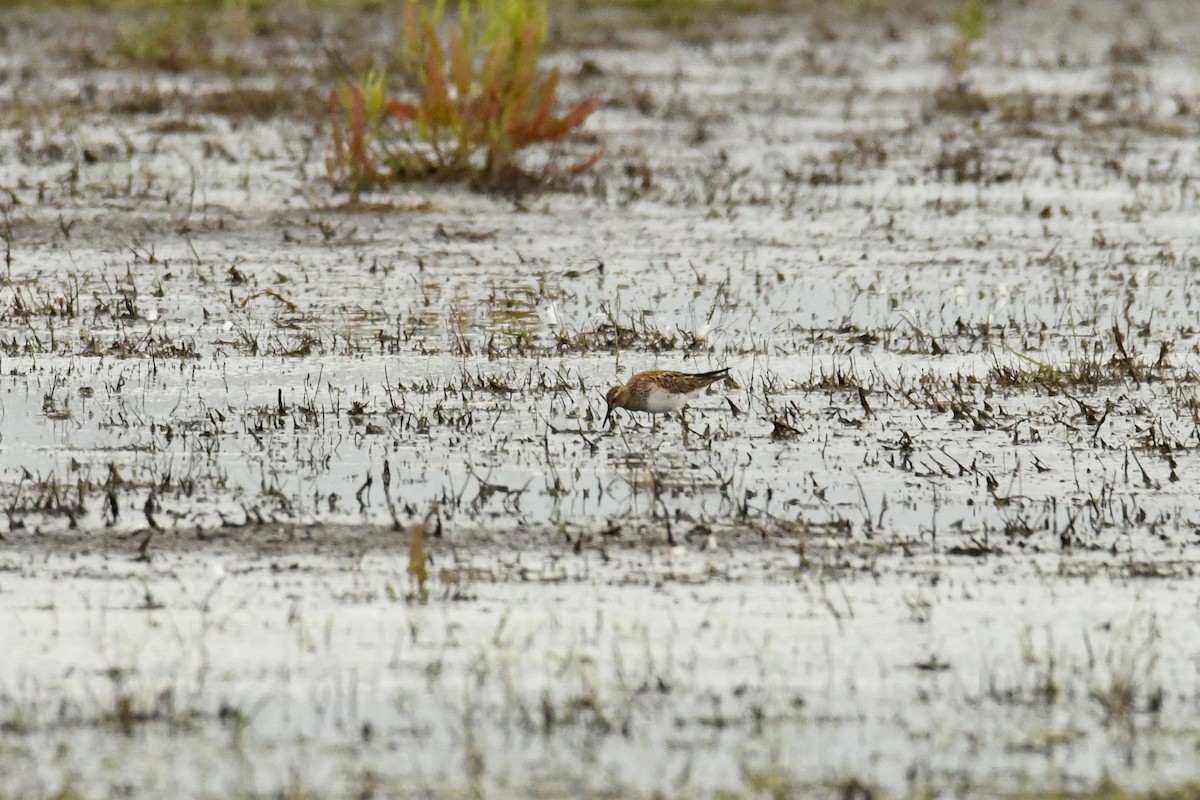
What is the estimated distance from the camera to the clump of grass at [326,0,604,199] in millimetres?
13531

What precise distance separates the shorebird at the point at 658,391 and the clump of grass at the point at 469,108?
18.6 ft

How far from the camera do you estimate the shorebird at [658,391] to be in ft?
26.1

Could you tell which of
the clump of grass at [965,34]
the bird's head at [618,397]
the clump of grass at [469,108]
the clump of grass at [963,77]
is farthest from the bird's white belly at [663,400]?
the clump of grass at [965,34]

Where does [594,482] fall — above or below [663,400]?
below

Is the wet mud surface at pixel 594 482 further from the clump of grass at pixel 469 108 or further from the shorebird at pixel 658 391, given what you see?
the clump of grass at pixel 469 108

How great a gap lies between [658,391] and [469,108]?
6.63 meters

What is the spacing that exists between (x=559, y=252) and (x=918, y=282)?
231cm

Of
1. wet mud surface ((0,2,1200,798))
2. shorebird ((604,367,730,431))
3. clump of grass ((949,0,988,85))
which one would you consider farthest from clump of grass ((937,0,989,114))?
shorebird ((604,367,730,431))

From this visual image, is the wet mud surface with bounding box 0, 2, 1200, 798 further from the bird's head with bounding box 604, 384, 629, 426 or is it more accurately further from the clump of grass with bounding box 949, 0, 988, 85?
the clump of grass with bounding box 949, 0, 988, 85

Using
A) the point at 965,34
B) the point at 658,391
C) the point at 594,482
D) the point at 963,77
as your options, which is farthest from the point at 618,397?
the point at 963,77

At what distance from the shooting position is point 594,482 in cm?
745

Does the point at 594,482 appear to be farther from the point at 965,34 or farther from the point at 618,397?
the point at 965,34

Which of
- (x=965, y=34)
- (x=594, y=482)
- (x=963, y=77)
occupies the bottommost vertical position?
(x=594, y=482)

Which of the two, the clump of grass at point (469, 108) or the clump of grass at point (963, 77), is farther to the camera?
the clump of grass at point (963, 77)
